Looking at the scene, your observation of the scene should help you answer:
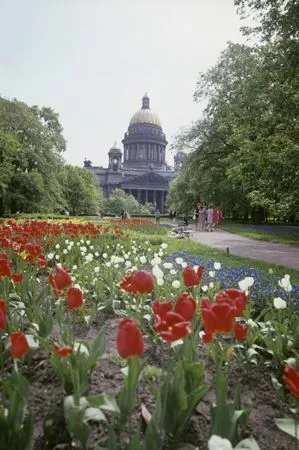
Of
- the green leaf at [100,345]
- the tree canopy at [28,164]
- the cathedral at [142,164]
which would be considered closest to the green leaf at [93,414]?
the green leaf at [100,345]

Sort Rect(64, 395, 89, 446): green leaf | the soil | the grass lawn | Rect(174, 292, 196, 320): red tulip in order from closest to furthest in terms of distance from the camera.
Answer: Rect(64, 395, 89, 446): green leaf < Rect(174, 292, 196, 320): red tulip < the soil < the grass lawn

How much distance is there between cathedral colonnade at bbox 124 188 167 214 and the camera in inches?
3996

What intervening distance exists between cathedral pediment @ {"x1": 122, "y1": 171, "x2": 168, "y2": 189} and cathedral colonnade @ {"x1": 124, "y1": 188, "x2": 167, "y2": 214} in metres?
1.33

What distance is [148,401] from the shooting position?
2.43 metres

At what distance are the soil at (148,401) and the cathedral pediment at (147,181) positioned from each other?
97283mm

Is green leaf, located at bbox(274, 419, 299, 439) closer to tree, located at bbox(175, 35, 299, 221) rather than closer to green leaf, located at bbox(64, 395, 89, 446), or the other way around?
green leaf, located at bbox(64, 395, 89, 446)

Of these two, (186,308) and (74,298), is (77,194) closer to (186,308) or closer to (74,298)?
(74,298)

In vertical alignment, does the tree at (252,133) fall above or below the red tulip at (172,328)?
Answer: above

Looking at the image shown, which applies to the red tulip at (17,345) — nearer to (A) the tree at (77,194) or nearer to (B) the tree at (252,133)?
(B) the tree at (252,133)

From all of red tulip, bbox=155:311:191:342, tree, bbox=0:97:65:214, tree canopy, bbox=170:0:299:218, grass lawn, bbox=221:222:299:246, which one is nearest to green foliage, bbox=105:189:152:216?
tree, bbox=0:97:65:214

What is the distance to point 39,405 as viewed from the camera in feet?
7.74

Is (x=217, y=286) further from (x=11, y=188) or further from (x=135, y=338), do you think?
(x=11, y=188)

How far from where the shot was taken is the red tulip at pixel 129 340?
5.13 ft

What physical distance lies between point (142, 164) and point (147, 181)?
30.1ft
